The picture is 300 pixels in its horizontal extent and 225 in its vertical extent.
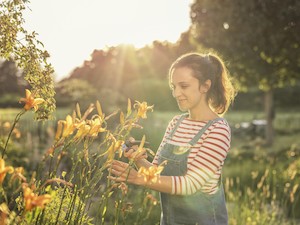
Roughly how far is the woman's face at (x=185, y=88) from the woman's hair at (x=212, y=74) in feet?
0.11

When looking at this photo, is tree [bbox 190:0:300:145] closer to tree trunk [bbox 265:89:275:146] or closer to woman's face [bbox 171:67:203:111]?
tree trunk [bbox 265:89:275:146]

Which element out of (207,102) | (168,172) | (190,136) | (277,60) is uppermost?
(277,60)

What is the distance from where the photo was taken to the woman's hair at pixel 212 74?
111 inches

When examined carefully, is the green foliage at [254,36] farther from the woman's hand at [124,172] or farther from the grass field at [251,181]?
the woman's hand at [124,172]

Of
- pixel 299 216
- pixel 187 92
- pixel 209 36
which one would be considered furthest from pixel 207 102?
pixel 209 36

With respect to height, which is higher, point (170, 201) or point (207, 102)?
point (207, 102)

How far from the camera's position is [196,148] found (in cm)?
271

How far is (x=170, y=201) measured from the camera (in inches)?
108

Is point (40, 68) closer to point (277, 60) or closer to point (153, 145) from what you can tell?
point (153, 145)

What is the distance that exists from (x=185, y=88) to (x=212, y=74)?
283 millimetres

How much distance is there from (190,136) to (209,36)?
35.7 ft

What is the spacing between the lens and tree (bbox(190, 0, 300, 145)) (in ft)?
39.4

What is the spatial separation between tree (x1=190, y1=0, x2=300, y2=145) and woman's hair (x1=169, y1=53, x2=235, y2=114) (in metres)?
8.87

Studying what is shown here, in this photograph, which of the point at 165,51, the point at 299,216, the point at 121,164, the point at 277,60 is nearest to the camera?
the point at 121,164
